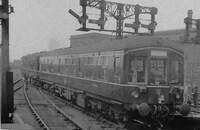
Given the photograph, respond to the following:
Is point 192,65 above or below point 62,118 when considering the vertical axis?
above

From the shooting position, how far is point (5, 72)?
9.95 metres

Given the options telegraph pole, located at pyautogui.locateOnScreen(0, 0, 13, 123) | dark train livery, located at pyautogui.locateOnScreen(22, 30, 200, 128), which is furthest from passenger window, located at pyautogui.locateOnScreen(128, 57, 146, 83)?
telegraph pole, located at pyautogui.locateOnScreen(0, 0, 13, 123)

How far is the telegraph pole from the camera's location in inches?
385

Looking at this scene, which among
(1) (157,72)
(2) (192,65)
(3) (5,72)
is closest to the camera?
(3) (5,72)

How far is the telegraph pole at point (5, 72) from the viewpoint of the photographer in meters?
9.78

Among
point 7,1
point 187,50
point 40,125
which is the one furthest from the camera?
point 187,50

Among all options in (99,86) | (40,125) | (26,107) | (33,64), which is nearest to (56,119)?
(40,125)

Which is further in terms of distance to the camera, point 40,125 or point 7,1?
point 40,125

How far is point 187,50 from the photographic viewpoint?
3162 cm

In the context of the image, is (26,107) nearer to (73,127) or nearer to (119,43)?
(73,127)

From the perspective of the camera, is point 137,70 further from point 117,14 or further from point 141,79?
point 117,14

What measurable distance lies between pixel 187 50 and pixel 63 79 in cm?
1538

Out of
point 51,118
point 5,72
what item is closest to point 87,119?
point 51,118

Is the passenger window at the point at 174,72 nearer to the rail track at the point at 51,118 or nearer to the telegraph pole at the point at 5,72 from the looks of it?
the rail track at the point at 51,118
